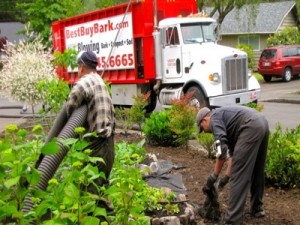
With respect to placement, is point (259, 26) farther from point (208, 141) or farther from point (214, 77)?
point (208, 141)

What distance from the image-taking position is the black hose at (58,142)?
3350 millimetres

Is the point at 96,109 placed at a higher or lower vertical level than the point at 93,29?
lower

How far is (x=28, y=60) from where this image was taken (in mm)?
14172

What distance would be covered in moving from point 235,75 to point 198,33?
5.70 ft

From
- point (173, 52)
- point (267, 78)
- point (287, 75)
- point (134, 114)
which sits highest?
point (173, 52)

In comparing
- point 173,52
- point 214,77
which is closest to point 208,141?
point 214,77

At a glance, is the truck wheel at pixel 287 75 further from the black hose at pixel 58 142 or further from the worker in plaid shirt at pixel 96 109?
A: the black hose at pixel 58 142

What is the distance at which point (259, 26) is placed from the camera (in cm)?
4562

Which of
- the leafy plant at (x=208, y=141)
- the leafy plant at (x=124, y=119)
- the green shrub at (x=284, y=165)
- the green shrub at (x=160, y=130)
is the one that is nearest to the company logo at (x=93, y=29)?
the leafy plant at (x=124, y=119)

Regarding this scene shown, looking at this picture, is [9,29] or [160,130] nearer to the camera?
[160,130]

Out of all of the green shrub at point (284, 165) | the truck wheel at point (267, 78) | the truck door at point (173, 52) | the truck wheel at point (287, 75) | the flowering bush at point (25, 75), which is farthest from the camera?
the truck wheel at point (267, 78)

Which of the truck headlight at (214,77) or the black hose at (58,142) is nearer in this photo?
the black hose at (58,142)

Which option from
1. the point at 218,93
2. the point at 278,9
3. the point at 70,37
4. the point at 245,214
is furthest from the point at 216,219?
the point at 278,9

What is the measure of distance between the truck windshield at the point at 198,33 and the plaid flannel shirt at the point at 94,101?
485 inches
